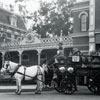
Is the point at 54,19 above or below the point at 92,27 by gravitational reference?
above

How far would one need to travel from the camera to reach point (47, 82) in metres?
13.3

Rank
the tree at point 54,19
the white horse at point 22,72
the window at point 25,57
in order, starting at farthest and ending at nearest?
the tree at point 54,19 → the window at point 25,57 → the white horse at point 22,72

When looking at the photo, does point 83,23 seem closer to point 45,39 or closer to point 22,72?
point 45,39

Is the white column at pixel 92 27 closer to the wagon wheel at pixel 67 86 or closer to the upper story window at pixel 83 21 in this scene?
the upper story window at pixel 83 21

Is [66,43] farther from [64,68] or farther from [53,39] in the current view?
[64,68]

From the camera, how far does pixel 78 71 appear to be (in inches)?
478

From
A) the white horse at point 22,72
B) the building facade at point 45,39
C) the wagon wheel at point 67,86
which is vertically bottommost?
the wagon wheel at point 67,86

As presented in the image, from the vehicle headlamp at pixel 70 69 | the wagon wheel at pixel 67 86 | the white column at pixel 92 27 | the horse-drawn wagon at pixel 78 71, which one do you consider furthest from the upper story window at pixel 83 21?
the wagon wheel at pixel 67 86

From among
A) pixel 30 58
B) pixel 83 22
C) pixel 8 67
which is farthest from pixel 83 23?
pixel 30 58

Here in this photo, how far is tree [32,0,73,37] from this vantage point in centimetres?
4559

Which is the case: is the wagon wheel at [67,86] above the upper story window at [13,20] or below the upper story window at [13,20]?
below

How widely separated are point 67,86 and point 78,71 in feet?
3.06

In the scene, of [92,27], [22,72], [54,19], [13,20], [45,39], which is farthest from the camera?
[54,19]

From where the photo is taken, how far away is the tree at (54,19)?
4559 centimetres
